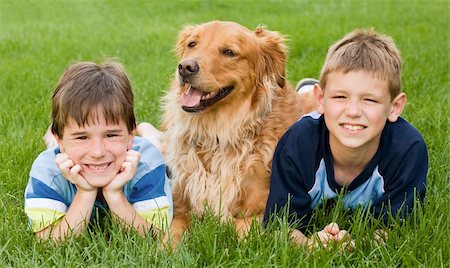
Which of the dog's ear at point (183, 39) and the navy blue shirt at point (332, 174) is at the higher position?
the dog's ear at point (183, 39)

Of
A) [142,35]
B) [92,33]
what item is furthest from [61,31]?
[142,35]

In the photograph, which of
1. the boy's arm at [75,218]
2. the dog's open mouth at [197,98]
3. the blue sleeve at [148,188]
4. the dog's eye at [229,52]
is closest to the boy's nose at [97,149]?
the boy's arm at [75,218]

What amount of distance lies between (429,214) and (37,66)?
222 inches

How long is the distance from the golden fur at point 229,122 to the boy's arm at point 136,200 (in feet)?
0.64

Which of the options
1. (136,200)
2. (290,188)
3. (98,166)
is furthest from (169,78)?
(290,188)

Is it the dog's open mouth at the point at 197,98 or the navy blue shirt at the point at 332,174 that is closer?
the navy blue shirt at the point at 332,174

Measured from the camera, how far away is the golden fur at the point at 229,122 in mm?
3807

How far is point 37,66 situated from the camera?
7711 millimetres

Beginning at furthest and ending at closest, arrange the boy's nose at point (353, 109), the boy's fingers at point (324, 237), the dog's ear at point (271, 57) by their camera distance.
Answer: the dog's ear at point (271, 57) → the boy's nose at point (353, 109) → the boy's fingers at point (324, 237)

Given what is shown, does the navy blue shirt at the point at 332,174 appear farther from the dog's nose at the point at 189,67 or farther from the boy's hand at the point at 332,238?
the dog's nose at the point at 189,67

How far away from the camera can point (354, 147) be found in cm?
341

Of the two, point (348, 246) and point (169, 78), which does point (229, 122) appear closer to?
point (348, 246)

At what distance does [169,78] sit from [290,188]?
3.38 meters

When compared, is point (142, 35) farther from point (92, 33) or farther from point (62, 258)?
point (62, 258)
